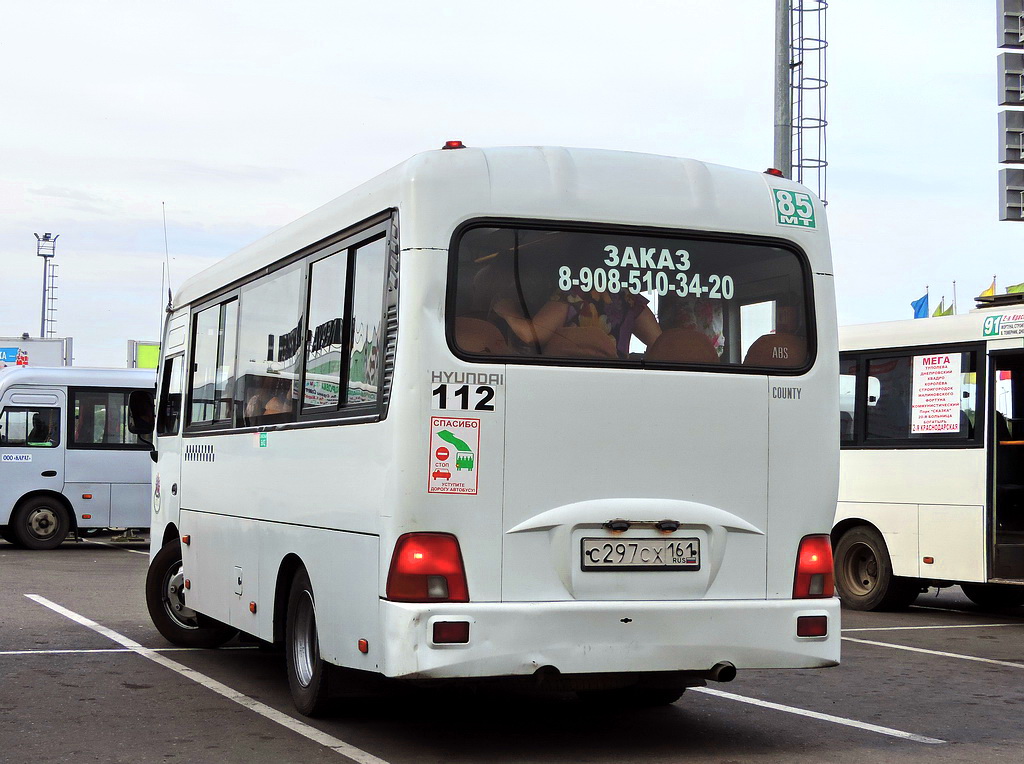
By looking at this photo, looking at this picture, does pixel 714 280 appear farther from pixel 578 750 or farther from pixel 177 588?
pixel 177 588

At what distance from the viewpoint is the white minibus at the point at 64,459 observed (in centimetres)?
2384

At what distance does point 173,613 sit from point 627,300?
5.69 m

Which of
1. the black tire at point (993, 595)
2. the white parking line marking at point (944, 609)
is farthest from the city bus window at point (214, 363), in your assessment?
the white parking line marking at point (944, 609)

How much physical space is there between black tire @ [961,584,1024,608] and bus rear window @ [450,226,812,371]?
338 inches

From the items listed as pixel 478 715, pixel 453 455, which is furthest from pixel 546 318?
pixel 478 715

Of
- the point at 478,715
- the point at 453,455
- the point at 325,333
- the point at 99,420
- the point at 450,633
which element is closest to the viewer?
the point at 450,633

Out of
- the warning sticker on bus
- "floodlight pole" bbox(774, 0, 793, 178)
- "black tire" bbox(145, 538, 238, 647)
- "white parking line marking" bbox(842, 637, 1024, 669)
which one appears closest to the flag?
"floodlight pole" bbox(774, 0, 793, 178)

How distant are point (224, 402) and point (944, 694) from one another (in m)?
5.11

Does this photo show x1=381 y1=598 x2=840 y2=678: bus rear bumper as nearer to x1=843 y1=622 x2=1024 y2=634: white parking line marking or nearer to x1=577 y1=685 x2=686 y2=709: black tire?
x1=577 y1=685 x2=686 y2=709: black tire

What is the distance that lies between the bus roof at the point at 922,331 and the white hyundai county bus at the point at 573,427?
6664 mm

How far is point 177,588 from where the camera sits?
1148 centimetres

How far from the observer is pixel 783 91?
661 inches

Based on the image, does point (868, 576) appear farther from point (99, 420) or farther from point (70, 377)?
point (70, 377)

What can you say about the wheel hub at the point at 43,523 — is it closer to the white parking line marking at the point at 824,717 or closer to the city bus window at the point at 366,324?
the white parking line marking at the point at 824,717
